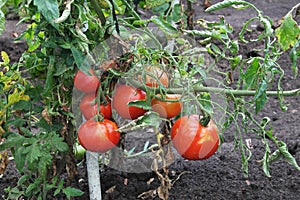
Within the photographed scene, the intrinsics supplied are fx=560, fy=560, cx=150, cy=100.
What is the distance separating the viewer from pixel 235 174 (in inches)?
82.9

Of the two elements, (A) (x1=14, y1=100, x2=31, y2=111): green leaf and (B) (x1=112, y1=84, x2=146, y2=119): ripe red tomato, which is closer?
(B) (x1=112, y1=84, x2=146, y2=119): ripe red tomato

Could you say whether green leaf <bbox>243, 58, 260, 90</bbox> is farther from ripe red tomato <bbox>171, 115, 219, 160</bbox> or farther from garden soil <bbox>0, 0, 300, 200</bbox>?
garden soil <bbox>0, 0, 300, 200</bbox>

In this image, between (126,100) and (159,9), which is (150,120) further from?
(159,9)

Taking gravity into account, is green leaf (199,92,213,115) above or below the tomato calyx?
below

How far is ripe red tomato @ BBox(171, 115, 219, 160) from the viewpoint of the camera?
4.94 ft

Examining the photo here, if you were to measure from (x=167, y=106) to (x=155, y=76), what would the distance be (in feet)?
0.32

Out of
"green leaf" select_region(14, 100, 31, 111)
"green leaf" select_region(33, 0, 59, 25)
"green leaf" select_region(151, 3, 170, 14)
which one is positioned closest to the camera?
"green leaf" select_region(33, 0, 59, 25)

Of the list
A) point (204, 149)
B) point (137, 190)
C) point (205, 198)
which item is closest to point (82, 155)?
point (137, 190)

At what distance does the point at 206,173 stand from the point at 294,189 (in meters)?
0.32

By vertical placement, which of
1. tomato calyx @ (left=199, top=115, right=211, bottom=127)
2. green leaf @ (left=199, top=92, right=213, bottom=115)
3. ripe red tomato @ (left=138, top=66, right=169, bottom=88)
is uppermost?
ripe red tomato @ (left=138, top=66, right=169, bottom=88)

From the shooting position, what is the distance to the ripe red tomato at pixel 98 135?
1.50 metres

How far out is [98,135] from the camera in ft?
4.91

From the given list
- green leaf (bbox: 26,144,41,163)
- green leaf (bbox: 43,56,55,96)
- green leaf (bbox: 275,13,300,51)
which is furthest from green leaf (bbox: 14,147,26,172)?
green leaf (bbox: 275,13,300,51)

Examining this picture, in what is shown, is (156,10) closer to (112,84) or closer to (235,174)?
(112,84)
